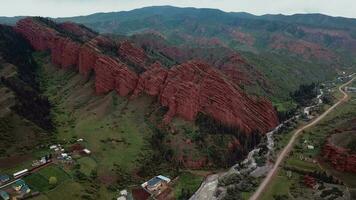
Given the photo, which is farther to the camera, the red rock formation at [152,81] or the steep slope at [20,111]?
the red rock formation at [152,81]

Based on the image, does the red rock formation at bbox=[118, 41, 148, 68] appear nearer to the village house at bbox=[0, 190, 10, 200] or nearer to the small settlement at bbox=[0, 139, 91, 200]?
the small settlement at bbox=[0, 139, 91, 200]

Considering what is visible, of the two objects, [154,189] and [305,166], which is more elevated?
[305,166]

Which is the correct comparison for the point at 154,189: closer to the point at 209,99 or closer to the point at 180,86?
the point at 209,99

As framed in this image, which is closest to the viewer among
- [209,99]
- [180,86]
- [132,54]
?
[209,99]

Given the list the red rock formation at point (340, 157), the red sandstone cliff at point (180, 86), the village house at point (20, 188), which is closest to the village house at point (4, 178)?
the village house at point (20, 188)

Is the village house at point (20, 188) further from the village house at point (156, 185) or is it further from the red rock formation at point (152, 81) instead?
the red rock formation at point (152, 81)

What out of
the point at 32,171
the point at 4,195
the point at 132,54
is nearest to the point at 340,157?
the point at 32,171
